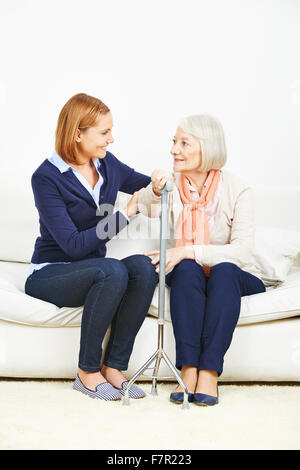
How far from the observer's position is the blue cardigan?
80.2 inches

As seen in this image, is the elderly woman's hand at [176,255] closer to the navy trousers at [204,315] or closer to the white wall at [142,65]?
the navy trousers at [204,315]

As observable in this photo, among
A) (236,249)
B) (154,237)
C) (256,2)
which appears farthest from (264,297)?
(256,2)

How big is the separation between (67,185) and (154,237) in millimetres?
592

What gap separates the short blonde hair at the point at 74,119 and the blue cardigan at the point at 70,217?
81 mm

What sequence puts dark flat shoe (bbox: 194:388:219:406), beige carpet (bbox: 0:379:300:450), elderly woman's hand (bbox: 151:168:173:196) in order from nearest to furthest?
beige carpet (bbox: 0:379:300:450), dark flat shoe (bbox: 194:388:219:406), elderly woman's hand (bbox: 151:168:173:196)

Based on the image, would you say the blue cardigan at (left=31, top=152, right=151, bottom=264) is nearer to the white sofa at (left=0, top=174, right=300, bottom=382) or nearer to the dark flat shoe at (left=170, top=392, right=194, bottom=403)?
the white sofa at (left=0, top=174, right=300, bottom=382)

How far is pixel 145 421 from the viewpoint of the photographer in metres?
1.75

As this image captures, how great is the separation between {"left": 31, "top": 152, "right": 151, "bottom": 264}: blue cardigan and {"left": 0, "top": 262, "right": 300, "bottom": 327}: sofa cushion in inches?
7.2

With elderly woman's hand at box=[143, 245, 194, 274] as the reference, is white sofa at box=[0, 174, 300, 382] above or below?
below

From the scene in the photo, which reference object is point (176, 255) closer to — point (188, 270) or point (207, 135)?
point (188, 270)

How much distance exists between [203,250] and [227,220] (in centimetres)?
19

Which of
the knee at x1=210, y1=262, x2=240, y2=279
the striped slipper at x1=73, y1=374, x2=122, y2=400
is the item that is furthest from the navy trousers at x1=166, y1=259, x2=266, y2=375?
the striped slipper at x1=73, y1=374, x2=122, y2=400

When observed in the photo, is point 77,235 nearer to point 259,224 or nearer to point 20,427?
point 20,427

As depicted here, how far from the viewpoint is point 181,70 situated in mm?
3129
